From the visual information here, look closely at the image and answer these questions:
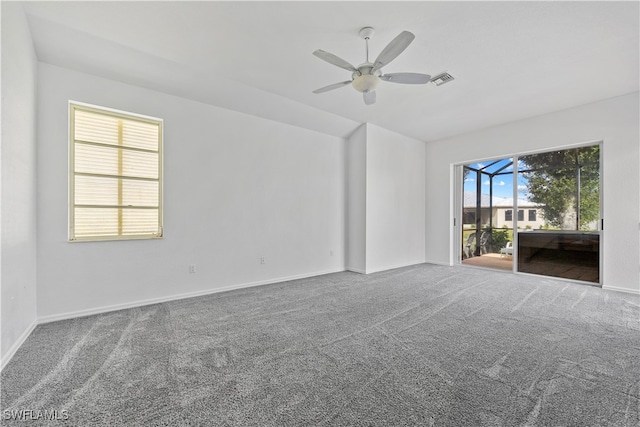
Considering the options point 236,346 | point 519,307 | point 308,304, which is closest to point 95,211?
point 236,346

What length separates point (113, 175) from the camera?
354cm

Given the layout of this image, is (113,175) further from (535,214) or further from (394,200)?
(535,214)

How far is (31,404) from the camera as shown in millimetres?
1704

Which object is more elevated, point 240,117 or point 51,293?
point 240,117

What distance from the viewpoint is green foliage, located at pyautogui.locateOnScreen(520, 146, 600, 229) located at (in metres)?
4.69

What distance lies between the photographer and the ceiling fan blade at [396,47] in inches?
92.4

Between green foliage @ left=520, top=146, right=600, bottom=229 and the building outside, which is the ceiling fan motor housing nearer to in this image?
green foliage @ left=520, top=146, right=600, bottom=229

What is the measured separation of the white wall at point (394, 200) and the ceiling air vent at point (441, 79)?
1.86 meters

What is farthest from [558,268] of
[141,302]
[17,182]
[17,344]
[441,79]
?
[17,182]

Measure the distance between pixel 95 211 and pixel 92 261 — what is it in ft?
2.00

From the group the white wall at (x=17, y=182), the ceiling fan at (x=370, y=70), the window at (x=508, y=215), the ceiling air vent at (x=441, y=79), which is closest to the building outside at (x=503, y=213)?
the window at (x=508, y=215)

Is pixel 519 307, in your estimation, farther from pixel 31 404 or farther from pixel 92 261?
pixel 92 261

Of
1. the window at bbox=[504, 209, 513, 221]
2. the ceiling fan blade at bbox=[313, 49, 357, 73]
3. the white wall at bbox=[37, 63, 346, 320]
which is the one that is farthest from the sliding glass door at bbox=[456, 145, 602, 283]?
the ceiling fan blade at bbox=[313, 49, 357, 73]

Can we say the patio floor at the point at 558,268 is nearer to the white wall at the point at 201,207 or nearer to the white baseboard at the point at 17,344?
the white wall at the point at 201,207
